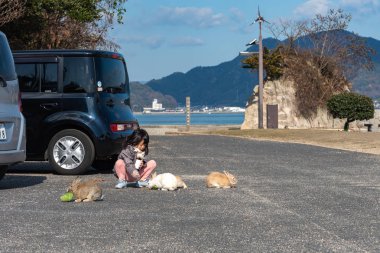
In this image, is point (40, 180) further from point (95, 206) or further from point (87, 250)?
point (87, 250)

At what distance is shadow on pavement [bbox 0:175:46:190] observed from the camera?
35.7ft

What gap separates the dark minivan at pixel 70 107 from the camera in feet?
41.1

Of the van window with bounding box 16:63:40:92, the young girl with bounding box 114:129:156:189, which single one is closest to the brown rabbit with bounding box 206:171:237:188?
the young girl with bounding box 114:129:156:189

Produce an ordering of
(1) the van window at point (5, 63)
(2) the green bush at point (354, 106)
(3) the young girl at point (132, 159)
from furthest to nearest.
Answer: (2) the green bush at point (354, 106) → (3) the young girl at point (132, 159) → (1) the van window at point (5, 63)

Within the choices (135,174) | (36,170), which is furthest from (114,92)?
(135,174)

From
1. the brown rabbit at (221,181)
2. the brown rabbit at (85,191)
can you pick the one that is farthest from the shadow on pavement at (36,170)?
the brown rabbit at (85,191)

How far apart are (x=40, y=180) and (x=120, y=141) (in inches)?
65.7

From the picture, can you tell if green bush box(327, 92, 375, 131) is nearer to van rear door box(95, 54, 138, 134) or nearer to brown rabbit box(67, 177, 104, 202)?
van rear door box(95, 54, 138, 134)

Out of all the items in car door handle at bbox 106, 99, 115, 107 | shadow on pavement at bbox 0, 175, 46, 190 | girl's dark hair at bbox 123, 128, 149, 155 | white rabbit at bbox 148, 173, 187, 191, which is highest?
car door handle at bbox 106, 99, 115, 107

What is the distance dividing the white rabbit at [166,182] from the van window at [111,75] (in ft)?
9.89

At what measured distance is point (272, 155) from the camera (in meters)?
18.8

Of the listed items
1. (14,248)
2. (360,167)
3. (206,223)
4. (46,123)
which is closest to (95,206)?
(206,223)

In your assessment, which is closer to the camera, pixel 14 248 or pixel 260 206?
pixel 14 248

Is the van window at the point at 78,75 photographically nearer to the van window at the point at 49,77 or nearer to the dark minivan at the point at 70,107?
the dark minivan at the point at 70,107
